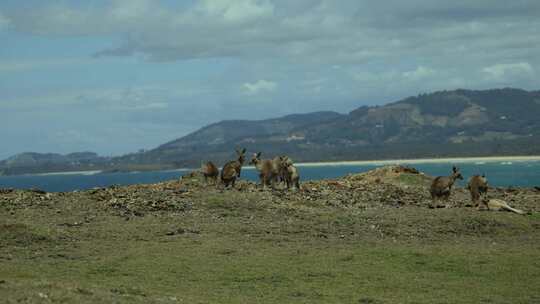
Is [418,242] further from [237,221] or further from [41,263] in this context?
[41,263]

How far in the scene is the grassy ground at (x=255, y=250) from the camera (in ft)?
63.0

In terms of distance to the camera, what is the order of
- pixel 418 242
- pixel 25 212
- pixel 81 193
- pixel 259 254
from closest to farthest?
pixel 259 254, pixel 418 242, pixel 25 212, pixel 81 193

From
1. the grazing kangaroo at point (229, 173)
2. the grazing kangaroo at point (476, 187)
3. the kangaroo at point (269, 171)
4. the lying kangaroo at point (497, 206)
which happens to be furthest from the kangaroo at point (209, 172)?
the lying kangaroo at point (497, 206)

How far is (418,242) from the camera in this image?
2673 cm

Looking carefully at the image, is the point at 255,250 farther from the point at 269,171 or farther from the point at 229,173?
the point at 269,171

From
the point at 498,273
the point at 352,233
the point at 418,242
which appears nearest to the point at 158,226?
the point at 352,233

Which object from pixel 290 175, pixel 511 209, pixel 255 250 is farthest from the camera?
pixel 290 175

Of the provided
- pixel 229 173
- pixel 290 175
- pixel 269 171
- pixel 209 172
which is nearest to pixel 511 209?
pixel 290 175

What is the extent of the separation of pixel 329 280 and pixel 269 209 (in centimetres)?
996

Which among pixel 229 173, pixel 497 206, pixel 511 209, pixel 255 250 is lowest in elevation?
pixel 255 250

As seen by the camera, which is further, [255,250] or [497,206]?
[497,206]

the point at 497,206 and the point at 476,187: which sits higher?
the point at 476,187

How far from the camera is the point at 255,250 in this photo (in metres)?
24.8

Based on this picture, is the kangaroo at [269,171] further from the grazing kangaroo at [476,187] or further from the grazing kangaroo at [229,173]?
the grazing kangaroo at [476,187]
